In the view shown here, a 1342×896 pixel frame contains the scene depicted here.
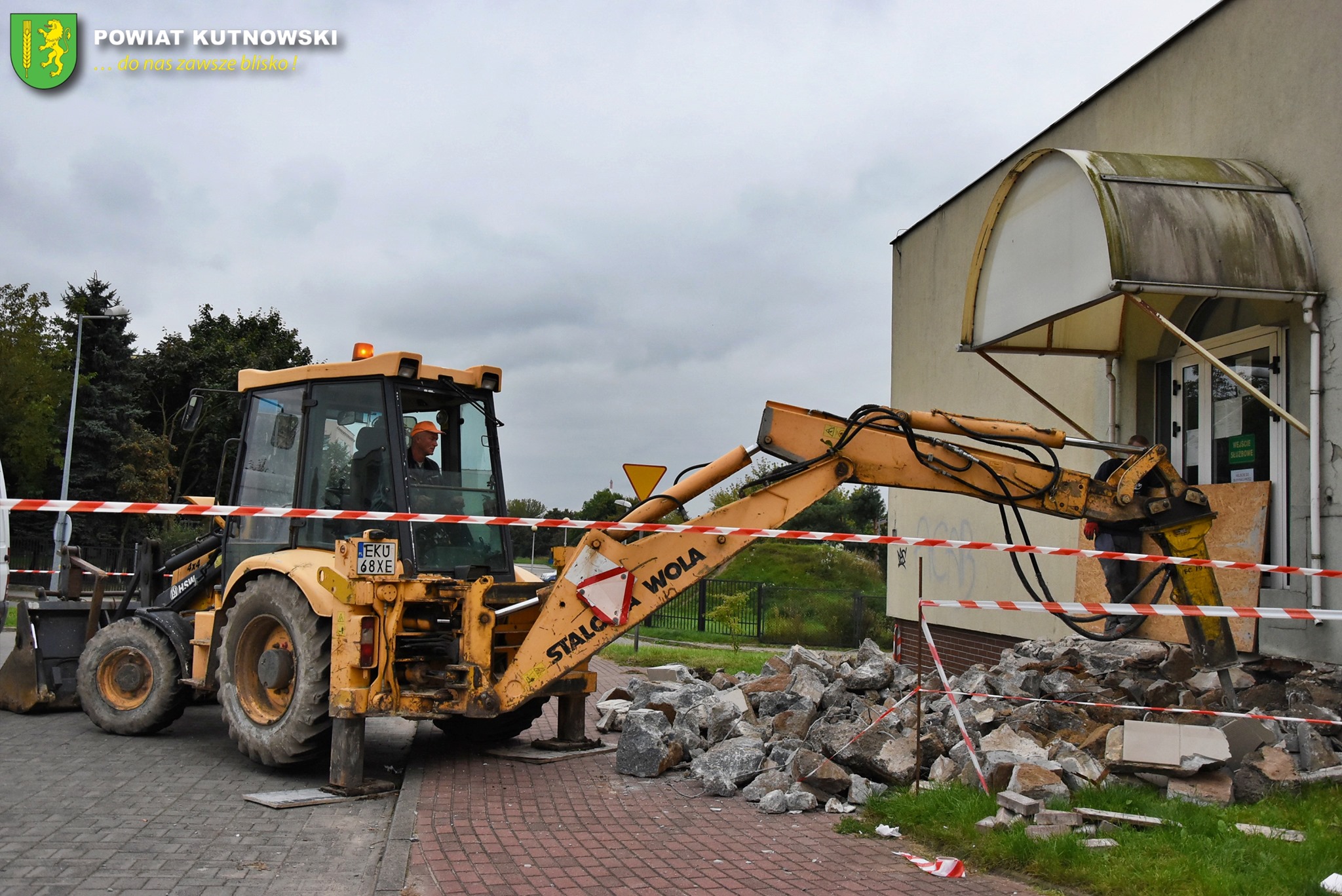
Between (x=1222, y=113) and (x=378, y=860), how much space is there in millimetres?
8266

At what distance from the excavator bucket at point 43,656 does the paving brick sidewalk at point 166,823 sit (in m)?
0.81

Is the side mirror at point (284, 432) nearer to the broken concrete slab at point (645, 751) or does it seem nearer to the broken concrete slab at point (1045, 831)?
the broken concrete slab at point (645, 751)

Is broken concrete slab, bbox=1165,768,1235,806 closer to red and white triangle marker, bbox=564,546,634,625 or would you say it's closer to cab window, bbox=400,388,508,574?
red and white triangle marker, bbox=564,546,634,625

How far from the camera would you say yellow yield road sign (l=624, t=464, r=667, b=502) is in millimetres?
13812

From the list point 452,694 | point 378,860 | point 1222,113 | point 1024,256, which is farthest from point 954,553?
point 378,860

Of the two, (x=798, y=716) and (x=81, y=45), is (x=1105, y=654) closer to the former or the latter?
(x=798, y=716)

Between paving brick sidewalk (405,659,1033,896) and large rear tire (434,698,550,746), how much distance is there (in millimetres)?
743

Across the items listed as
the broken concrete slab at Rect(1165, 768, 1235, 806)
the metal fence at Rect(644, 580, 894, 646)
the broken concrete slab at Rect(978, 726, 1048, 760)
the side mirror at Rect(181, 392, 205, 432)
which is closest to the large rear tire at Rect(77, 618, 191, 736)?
the side mirror at Rect(181, 392, 205, 432)

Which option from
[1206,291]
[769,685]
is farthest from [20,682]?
[1206,291]

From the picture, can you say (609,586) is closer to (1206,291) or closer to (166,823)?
(166,823)

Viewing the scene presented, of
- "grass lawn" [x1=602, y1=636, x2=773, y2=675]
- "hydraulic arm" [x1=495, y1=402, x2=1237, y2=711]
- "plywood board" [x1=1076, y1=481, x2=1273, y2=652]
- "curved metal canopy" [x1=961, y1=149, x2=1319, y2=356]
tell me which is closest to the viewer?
"hydraulic arm" [x1=495, y1=402, x2=1237, y2=711]

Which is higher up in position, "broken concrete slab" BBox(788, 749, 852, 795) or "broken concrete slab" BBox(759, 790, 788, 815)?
"broken concrete slab" BBox(788, 749, 852, 795)

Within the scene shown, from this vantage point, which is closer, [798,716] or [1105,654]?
[798,716]

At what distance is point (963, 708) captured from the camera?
7383 millimetres
